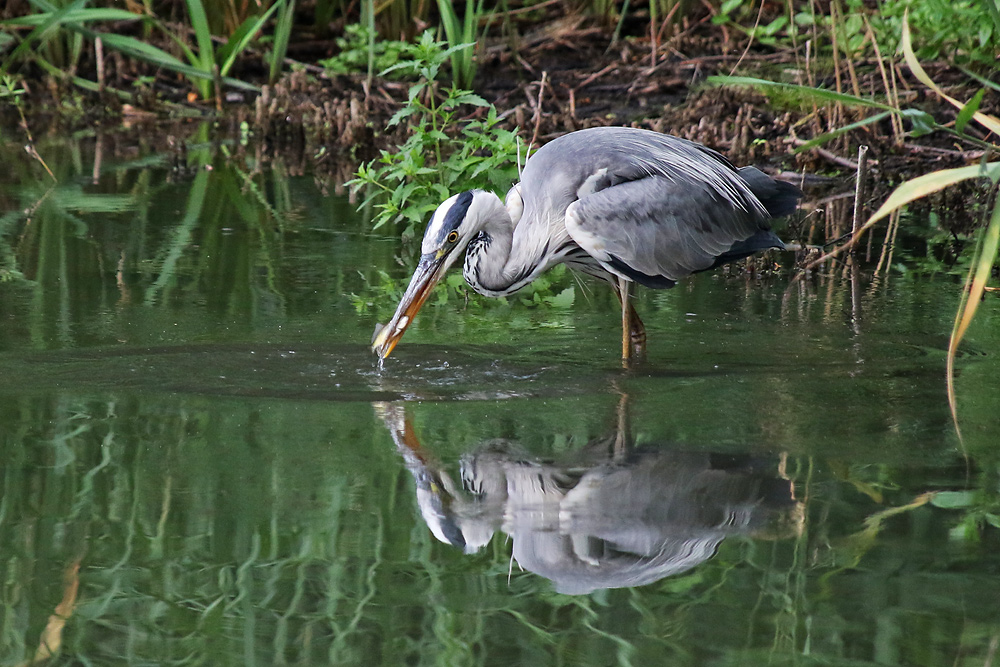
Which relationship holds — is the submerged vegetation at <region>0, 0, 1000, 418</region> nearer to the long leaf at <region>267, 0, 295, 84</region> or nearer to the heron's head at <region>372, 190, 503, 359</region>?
the long leaf at <region>267, 0, 295, 84</region>

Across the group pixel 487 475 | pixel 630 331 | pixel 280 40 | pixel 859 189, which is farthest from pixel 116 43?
pixel 487 475

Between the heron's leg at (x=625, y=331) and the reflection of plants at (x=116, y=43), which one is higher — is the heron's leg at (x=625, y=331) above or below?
below

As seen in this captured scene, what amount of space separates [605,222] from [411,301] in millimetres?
829

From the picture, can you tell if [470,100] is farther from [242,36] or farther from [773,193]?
[242,36]

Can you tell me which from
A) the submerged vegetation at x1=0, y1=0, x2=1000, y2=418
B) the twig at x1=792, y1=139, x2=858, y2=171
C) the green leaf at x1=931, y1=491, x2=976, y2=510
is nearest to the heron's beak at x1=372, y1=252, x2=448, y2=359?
the submerged vegetation at x1=0, y1=0, x2=1000, y2=418

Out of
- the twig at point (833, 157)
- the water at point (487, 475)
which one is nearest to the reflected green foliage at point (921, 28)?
the twig at point (833, 157)

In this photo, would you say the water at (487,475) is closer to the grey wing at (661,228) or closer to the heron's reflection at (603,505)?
the heron's reflection at (603,505)

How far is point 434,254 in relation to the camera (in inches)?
183

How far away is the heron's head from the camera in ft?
14.9

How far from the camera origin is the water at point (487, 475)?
267cm

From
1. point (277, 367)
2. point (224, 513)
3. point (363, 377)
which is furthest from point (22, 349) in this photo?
point (224, 513)

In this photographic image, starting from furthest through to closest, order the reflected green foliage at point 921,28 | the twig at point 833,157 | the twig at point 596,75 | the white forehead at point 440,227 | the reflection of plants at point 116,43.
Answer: the twig at point 596,75
the reflection of plants at point 116,43
the twig at point 833,157
the reflected green foliage at point 921,28
the white forehead at point 440,227

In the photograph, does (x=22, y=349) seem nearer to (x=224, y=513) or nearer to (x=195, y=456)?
(x=195, y=456)

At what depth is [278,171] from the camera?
30.4ft
